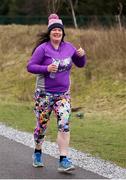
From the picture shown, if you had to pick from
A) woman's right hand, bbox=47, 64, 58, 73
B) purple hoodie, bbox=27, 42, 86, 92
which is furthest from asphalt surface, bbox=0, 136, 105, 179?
woman's right hand, bbox=47, 64, 58, 73

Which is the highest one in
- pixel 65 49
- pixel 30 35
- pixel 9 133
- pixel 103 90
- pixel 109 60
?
pixel 30 35

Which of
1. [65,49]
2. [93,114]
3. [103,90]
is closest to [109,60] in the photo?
[103,90]

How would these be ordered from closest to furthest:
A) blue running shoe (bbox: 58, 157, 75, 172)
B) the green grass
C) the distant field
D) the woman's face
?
blue running shoe (bbox: 58, 157, 75, 172) < the woman's face < the green grass < the distant field

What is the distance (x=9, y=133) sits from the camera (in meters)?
10.6

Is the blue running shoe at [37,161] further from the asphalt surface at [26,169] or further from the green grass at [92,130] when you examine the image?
the green grass at [92,130]

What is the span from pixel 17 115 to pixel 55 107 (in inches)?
300

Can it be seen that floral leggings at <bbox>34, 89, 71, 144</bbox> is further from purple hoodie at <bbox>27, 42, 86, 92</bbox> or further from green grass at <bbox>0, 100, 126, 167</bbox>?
green grass at <bbox>0, 100, 126, 167</bbox>

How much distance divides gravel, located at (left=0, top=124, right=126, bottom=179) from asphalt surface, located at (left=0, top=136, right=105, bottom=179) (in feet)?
0.58

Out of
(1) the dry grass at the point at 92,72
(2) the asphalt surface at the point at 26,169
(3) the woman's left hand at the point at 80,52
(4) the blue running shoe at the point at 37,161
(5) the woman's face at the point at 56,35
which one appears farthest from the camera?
(1) the dry grass at the point at 92,72

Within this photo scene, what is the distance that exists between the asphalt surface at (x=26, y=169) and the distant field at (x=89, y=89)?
906mm

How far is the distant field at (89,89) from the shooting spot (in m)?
10.4

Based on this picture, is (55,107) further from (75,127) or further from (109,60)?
(109,60)

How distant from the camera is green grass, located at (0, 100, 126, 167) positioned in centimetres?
873

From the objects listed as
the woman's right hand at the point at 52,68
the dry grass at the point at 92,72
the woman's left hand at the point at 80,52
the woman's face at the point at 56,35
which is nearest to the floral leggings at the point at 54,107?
the woman's right hand at the point at 52,68
